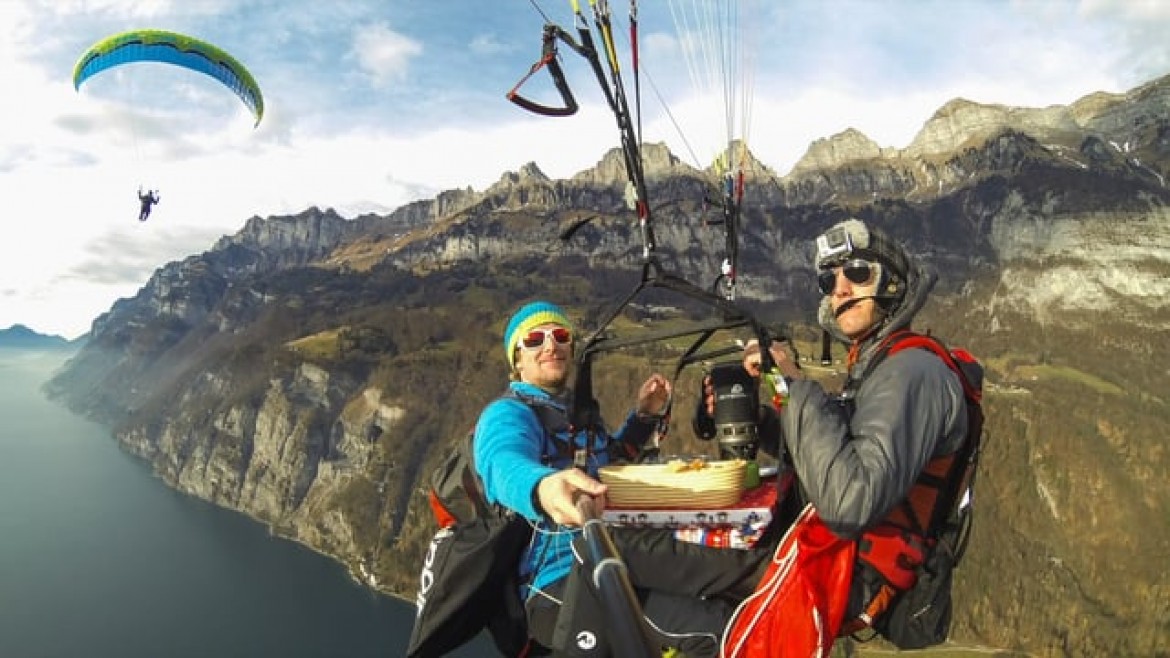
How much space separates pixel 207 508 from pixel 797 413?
220m

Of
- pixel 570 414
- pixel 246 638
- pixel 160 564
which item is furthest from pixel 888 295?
pixel 160 564

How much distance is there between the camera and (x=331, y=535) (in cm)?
16488

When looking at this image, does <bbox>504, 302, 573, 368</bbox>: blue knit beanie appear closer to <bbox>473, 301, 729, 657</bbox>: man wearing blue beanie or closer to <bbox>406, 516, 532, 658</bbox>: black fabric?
<bbox>473, 301, 729, 657</bbox>: man wearing blue beanie

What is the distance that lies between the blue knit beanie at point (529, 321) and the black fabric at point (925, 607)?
2.62 metres

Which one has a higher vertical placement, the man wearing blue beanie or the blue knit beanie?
the blue knit beanie

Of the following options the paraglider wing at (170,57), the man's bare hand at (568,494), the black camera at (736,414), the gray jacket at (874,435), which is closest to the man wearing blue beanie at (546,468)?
the man's bare hand at (568,494)

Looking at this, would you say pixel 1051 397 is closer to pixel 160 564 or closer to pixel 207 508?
pixel 160 564

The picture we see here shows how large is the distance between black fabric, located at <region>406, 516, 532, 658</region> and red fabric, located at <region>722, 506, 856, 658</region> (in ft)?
4.33

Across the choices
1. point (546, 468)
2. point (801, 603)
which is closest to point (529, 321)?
point (546, 468)

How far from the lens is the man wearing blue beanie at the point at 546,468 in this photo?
3.10 meters

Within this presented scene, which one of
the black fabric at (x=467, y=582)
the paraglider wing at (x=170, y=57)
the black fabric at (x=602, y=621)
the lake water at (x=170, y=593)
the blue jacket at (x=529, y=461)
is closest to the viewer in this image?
the blue jacket at (x=529, y=461)

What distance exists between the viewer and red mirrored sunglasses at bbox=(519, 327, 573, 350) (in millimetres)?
4852

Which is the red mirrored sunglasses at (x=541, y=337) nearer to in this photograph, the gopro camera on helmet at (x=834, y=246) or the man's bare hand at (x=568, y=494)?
the gopro camera on helmet at (x=834, y=246)

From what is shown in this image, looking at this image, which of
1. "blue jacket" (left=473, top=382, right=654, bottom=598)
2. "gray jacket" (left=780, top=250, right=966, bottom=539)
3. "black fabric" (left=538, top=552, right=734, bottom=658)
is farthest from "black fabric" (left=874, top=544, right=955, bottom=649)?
"blue jacket" (left=473, top=382, right=654, bottom=598)
